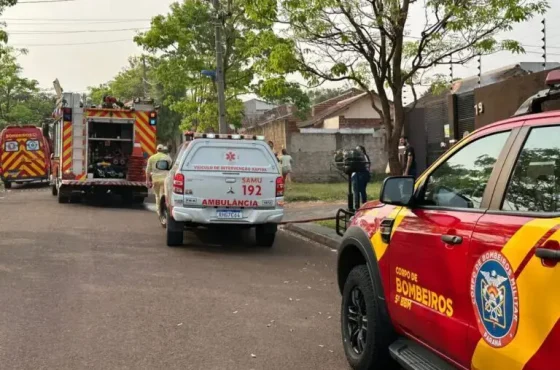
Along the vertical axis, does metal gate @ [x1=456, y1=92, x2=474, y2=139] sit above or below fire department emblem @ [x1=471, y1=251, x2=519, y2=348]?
above

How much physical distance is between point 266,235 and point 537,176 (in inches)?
306

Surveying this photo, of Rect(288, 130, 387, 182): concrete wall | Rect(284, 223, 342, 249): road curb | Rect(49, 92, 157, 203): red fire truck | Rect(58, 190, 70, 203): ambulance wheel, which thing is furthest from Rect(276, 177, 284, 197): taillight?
Rect(288, 130, 387, 182): concrete wall

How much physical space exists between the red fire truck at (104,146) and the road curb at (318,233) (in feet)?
19.8

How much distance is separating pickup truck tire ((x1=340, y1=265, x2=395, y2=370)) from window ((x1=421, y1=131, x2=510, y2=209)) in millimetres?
904

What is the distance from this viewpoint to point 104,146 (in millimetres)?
18000

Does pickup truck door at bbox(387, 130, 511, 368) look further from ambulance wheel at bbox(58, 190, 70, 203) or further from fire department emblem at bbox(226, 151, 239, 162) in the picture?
ambulance wheel at bbox(58, 190, 70, 203)

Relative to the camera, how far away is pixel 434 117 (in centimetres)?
1733

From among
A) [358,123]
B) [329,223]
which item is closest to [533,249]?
[329,223]

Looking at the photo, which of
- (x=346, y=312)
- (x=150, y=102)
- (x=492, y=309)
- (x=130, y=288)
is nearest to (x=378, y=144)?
(x=150, y=102)

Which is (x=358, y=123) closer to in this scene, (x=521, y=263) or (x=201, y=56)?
(x=201, y=56)

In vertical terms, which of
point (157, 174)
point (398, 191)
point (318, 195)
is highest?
point (157, 174)

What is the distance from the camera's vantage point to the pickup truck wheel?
33.4ft

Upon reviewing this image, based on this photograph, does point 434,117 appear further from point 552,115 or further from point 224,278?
point 552,115

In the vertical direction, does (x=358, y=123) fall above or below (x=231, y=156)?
above
